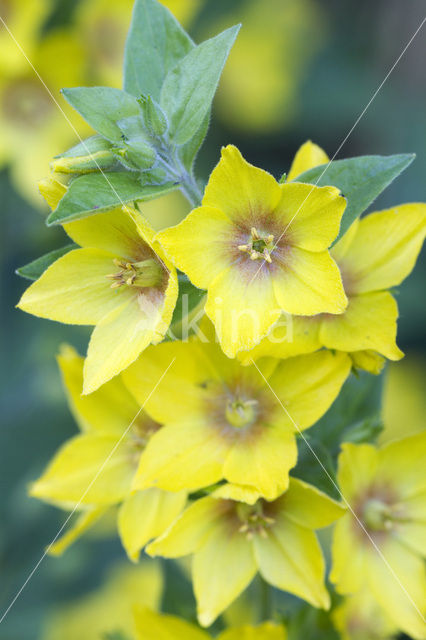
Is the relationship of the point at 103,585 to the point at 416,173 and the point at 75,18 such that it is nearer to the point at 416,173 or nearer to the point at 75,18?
the point at 75,18

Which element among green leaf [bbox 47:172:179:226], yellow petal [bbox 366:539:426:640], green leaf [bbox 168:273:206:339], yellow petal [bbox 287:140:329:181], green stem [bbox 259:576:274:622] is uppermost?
green leaf [bbox 47:172:179:226]

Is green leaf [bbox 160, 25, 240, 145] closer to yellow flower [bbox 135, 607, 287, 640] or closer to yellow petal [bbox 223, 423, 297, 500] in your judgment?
yellow petal [bbox 223, 423, 297, 500]

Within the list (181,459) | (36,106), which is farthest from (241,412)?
(36,106)

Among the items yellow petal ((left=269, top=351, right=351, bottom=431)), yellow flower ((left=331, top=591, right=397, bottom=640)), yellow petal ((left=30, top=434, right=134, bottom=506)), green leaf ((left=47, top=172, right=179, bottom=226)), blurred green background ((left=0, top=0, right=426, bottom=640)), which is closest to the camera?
green leaf ((left=47, top=172, right=179, bottom=226))

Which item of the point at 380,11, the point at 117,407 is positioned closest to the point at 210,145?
the point at 380,11

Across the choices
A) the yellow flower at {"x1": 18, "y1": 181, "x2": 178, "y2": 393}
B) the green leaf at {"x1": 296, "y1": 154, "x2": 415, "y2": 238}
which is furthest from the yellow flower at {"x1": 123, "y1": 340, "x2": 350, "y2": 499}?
the green leaf at {"x1": 296, "y1": 154, "x2": 415, "y2": 238}

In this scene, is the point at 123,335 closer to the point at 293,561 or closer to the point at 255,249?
the point at 255,249
